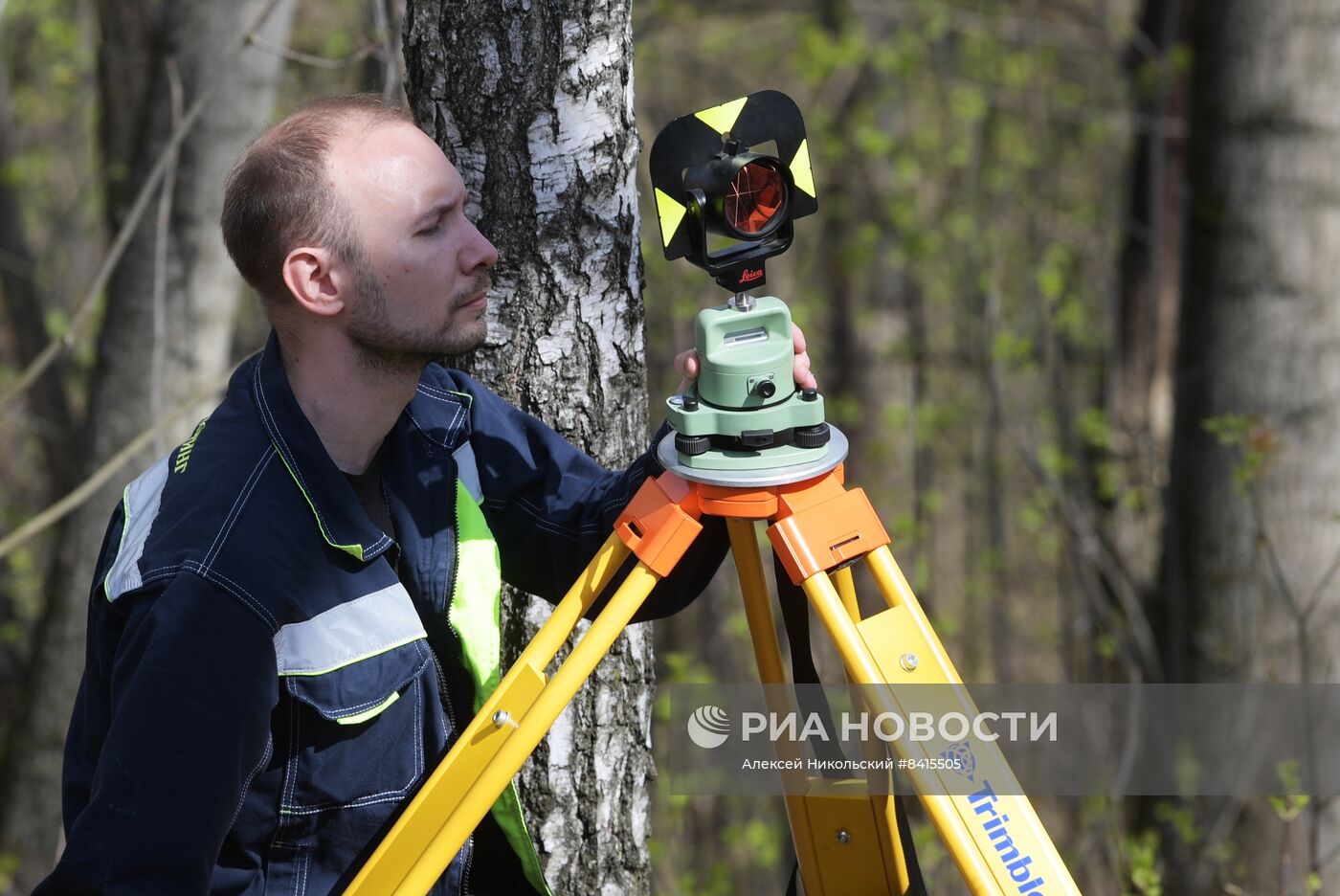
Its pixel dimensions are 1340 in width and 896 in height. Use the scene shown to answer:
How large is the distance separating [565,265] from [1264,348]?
267cm

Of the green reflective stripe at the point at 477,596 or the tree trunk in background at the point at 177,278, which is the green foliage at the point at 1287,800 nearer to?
the green reflective stripe at the point at 477,596

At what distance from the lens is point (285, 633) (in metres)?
1.63

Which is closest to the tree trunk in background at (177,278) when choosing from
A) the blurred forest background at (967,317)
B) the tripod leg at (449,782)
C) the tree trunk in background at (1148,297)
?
the blurred forest background at (967,317)

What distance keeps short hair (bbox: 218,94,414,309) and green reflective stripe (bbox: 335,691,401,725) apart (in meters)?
0.60

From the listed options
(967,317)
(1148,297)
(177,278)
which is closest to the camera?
(177,278)

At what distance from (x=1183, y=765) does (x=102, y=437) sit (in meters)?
3.82

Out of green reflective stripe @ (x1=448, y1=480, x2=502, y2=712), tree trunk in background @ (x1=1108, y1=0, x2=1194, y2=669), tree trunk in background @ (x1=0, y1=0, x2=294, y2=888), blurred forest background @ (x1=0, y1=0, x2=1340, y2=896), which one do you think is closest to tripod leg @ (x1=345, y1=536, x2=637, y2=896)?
green reflective stripe @ (x1=448, y1=480, x2=502, y2=712)

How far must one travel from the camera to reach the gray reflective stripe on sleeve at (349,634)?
1638mm

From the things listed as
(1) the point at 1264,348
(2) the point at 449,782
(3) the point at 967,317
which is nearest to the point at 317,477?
(2) the point at 449,782

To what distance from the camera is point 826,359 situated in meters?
8.27

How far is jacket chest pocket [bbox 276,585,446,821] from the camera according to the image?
1660 millimetres

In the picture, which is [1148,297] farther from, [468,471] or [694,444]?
[694,444]

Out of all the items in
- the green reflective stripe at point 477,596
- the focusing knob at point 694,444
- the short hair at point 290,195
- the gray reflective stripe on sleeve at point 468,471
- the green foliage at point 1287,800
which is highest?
the short hair at point 290,195

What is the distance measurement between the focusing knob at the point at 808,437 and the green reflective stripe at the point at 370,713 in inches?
25.7
